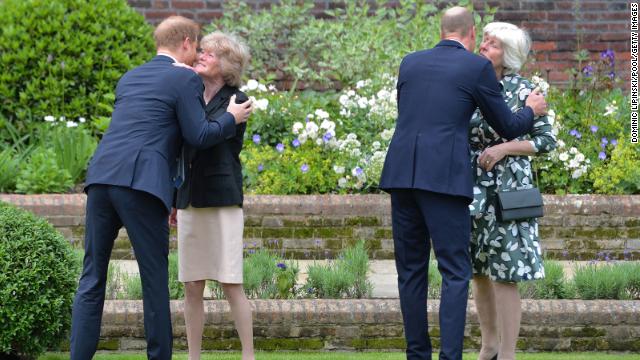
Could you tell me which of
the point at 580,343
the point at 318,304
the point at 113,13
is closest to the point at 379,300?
the point at 318,304

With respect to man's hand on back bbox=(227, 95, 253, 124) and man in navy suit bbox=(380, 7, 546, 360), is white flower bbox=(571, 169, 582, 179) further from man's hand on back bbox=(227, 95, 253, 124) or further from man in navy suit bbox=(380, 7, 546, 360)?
man's hand on back bbox=(227, 95, 253, 124)

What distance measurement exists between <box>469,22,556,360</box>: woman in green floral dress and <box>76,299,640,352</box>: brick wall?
2.55 feet

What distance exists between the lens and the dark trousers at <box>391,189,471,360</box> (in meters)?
5.21

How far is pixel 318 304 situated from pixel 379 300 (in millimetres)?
361

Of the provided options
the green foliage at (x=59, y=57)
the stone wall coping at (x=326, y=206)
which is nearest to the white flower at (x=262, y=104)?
the stone wall coping at (x=326, y=206)

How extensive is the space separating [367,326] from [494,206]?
123 centimetres

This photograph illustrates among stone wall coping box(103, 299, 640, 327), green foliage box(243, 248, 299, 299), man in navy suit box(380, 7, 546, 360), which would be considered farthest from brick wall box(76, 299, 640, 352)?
man in navy suit box(380, 7, 546, 360)

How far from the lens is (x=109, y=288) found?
6.72m

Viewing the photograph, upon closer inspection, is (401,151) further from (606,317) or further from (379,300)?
(606,317)

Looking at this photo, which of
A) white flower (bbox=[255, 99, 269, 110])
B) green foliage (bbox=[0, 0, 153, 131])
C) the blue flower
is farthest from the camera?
green foliage (bbox=[0, 0, 153, 131])

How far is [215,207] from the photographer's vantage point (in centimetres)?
552

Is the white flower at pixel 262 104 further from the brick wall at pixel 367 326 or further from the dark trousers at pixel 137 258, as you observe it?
the dark trousers at pixel 137 258

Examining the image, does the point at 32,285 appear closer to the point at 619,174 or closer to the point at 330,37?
the point at 619,174

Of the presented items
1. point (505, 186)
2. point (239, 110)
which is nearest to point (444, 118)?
point (505, 186)
